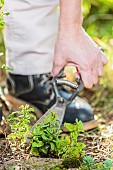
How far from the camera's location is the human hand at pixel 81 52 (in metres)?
2.03

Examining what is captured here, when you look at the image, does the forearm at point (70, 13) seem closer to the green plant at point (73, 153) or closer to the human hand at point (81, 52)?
the human hand at point (81, 52)

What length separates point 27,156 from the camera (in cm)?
191

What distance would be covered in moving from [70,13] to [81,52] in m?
0.15

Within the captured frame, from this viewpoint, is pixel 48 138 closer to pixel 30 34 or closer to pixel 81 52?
pixel 81 52

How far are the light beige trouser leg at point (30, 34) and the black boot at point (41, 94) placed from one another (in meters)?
0.04

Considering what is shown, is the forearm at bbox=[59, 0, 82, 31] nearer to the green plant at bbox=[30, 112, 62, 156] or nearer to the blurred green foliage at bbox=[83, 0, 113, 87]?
the green plant at bbox=[30, 112, 62, 156]

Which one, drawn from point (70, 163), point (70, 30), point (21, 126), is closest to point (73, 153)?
point (70, 163)

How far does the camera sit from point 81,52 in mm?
2033

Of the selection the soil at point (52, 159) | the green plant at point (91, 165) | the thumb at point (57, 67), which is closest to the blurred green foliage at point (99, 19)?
the soil at point (52, 159)

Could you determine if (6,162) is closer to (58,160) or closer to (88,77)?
(58,160)

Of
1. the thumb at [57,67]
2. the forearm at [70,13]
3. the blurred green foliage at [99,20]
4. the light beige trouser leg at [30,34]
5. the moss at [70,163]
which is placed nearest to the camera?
the moss at [70,163]

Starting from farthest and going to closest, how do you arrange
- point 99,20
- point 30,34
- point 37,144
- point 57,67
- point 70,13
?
1. point 99,20
2. point 30,34
3. point 57,67
4. point 70,13
5. point 37,144

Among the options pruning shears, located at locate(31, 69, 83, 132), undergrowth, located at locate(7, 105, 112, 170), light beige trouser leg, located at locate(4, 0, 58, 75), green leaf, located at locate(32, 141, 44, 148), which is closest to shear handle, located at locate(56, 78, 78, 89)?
pruning shears, located at locate(31, 69, 83, 132)

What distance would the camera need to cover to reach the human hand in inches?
79.9
